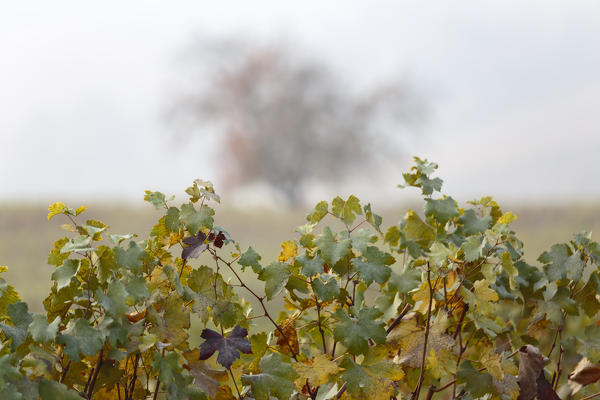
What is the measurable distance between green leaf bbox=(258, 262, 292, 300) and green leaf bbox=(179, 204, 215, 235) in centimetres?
17

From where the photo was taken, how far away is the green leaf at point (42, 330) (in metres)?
1.17

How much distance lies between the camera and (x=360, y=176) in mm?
23000

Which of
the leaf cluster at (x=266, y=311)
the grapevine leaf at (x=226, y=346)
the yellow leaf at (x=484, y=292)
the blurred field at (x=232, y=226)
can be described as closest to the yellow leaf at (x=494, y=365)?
the leaf cluster at (x=266, y=311)

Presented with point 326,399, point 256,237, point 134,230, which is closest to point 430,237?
point 326,399

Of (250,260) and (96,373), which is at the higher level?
(250,260)

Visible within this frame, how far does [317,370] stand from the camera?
1.36 m

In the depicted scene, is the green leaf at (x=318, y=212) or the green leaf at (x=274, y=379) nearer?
the green leaf at (x=274, y=379)

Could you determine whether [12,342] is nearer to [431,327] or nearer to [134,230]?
[431,327]

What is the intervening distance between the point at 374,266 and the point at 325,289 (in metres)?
0.12

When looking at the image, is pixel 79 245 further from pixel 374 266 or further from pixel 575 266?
pixel 575 266

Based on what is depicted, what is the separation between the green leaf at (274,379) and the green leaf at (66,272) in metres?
0.43

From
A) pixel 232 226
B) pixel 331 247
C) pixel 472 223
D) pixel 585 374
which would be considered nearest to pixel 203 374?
pixel 331 247

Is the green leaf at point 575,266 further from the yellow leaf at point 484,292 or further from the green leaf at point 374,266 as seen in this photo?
the green leaf at point 374,266

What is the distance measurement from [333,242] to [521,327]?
0.95 meters
